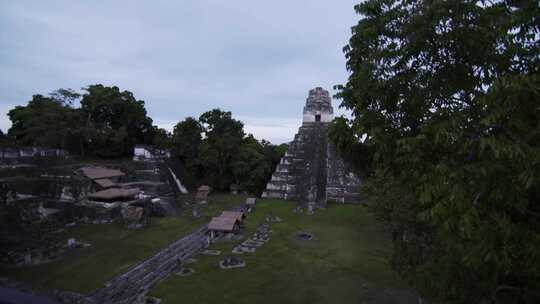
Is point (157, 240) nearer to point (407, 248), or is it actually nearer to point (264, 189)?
point (407, 248)

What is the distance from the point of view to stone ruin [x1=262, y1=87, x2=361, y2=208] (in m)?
25.2

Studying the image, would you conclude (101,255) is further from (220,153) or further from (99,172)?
(220,153)

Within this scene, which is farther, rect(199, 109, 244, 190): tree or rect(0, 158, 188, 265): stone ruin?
rect(199, 109, 244, 190): tree

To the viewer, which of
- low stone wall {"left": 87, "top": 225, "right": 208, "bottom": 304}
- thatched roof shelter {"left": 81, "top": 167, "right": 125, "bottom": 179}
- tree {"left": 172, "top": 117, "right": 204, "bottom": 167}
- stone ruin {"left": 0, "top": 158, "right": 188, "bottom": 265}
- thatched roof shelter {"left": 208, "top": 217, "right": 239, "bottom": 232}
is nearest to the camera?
low stone wall {"left": 87, "top": 225, "right": 208, "bottom": 304}

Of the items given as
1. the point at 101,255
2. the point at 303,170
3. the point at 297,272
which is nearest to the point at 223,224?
the point at 297,272

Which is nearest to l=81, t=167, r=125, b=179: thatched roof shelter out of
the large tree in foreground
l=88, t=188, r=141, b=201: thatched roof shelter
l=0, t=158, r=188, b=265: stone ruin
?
l=0, t=158, r=188, b=265: stone ruin

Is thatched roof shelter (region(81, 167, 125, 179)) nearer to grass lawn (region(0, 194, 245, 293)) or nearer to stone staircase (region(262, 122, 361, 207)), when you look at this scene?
grass lawn (region(0, 194, 245, 293))

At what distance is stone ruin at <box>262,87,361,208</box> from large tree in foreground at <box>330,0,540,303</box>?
17919mm

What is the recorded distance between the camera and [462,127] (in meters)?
3.68

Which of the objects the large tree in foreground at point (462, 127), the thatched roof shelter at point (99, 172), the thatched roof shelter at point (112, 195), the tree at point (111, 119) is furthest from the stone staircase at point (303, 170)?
the large tree in foreground at point (462, 127)

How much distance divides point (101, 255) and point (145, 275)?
121 inches

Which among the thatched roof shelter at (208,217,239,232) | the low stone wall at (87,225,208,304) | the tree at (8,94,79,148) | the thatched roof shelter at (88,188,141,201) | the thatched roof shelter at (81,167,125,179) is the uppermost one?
the tree at (8,94,79,148)

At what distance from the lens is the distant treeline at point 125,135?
2591cm

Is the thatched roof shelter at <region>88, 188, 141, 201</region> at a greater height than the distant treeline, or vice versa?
the distant treeline
